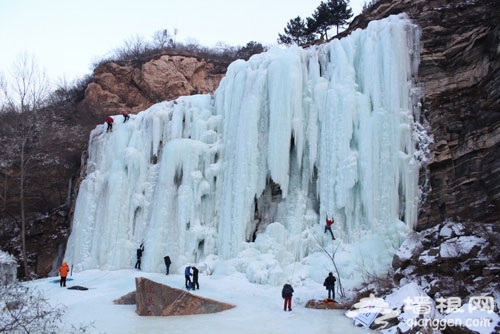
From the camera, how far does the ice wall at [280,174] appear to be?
47.8 feet

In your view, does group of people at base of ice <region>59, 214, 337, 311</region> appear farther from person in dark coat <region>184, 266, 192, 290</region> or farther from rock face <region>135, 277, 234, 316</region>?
rock face <region>135, 277, 234, 316</region>

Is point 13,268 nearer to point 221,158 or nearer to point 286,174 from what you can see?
point 221,158

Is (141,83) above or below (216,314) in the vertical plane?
above

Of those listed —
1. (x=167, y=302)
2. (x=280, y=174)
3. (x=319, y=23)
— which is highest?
(x=319, y=23)

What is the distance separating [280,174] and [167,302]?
634 cm

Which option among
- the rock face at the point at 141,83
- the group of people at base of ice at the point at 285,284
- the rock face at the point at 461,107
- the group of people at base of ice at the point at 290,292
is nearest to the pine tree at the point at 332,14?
the rock face at the point at 141,83

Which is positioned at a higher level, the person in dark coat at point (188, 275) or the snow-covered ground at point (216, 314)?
the person in dark coat at point (188, 275)

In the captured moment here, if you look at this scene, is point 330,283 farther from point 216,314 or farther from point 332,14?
point 332,14

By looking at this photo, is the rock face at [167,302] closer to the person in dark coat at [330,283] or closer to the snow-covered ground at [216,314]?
the snow-covered ground at [216,314]

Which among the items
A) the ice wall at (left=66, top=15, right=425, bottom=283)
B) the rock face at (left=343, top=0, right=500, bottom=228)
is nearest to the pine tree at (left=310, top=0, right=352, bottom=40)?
the ice wall at (left=66, top=15, right=425, bottom=283)

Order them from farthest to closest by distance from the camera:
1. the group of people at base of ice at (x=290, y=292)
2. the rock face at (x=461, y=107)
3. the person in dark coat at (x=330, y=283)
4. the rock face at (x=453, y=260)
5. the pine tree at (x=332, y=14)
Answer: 1. the pine tree at (x=332, y=14)
2. the rock face at (x=461, y=107)
3. the person in dark coat at (x=330, y=283)
4. the group of people at base of ice at (x=290, y=292)
5. the rock face at (x=453, y=260)

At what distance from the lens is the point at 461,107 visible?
48.2ft

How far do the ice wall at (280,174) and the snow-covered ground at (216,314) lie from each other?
1.01 metres

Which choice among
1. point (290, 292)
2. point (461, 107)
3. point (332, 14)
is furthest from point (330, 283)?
point (332, 14)
